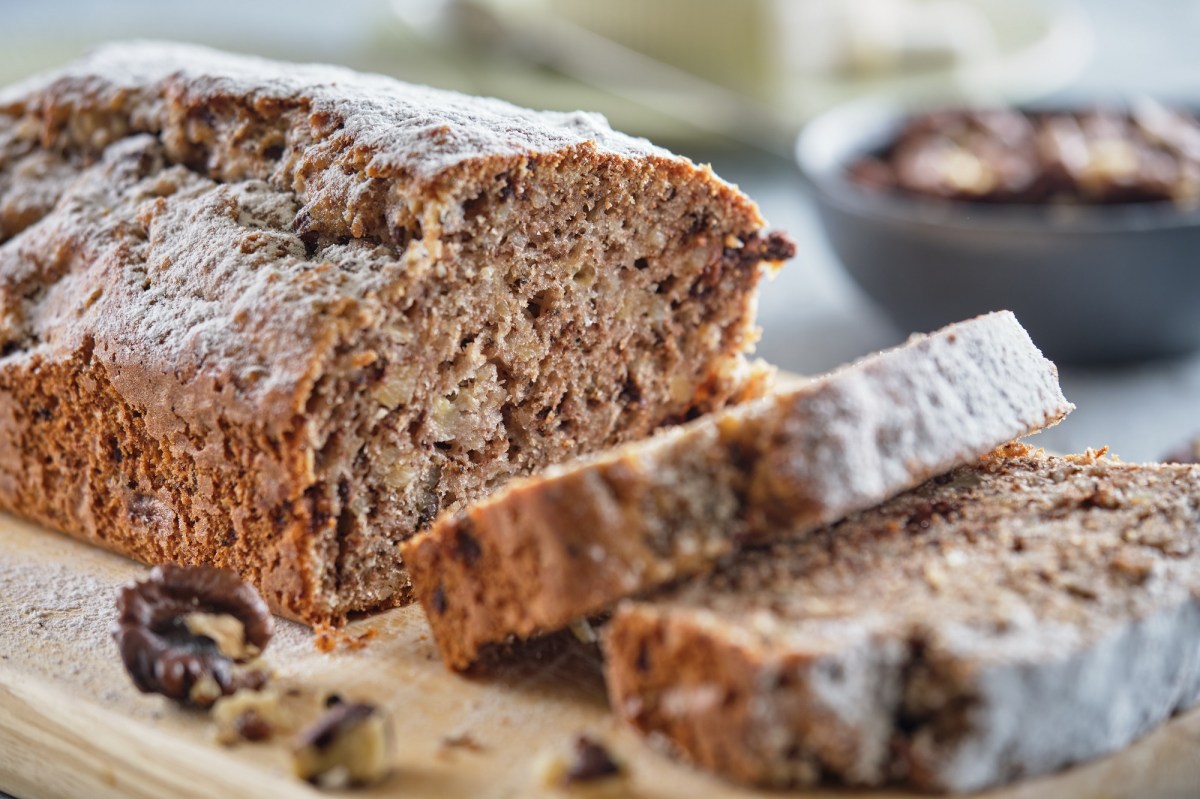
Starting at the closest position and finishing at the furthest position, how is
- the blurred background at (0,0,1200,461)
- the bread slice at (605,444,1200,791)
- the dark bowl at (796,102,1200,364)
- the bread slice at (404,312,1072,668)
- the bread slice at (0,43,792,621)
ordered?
1. the bread slice at (605,444,1200,791)
2. the bread slice at (404,312,1072,668)
3. the bread slice at (0,43,792,621)
4. the dark bowl at (796,102,1200,364)
5. the blurred background at (0,0,1200,461)

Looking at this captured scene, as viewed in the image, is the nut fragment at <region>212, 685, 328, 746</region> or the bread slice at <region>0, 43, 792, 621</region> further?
the bread slice at <region>0, 43, 792, 621</region>

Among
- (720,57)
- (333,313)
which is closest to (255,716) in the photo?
(333,313)

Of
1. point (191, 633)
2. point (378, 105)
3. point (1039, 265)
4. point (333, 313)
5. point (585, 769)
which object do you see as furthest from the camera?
point (1039, 265)

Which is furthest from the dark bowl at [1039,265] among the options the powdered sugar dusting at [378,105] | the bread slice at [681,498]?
the bread slice at [681,498]

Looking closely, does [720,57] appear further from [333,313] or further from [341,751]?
[341,751]

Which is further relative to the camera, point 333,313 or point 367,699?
point 333,313

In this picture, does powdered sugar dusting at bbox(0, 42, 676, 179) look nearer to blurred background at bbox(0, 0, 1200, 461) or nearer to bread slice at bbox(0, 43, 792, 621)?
bread slice at bbox(0, 43, 792, 621)

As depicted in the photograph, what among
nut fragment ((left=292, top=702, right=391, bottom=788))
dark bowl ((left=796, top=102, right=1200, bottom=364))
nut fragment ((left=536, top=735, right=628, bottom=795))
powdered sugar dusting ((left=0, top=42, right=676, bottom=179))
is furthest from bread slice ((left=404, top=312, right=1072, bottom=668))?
dark bowl ((left=796, top=102, right=1200, bottom=364))
